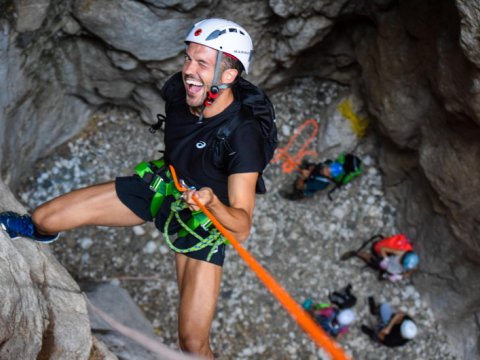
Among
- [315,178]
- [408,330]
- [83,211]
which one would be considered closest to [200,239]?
[83,211]

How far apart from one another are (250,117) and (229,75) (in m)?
0.35

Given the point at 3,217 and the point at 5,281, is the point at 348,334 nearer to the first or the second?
the point at 3,217

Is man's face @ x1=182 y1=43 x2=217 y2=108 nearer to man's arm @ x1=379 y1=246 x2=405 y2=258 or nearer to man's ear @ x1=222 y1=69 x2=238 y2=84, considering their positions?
man's ear @ x1=222 y1=69 x2=238 y2=84

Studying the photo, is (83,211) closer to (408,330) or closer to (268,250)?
(268,250)

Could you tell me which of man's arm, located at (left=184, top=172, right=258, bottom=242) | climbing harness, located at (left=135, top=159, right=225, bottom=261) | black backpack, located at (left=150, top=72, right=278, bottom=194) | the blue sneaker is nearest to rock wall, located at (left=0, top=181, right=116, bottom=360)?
the blue sneaker

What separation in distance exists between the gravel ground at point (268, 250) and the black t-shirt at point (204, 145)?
8.47ft

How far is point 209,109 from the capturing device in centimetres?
439

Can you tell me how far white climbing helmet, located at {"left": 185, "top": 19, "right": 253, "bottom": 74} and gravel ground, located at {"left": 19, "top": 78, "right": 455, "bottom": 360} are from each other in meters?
3.27

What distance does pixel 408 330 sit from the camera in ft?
22.2

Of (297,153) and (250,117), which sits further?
(297,153)

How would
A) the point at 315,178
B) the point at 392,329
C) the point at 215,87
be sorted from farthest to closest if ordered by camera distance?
the point at 315,178 → the point at 392,329 → the point at 215,87

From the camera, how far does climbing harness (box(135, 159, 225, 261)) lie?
4.52 m

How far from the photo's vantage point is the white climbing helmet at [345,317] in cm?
685

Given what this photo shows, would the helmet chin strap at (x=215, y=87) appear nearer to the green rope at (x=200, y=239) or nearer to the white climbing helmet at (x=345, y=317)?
the green rope at (x=200, y=239)
